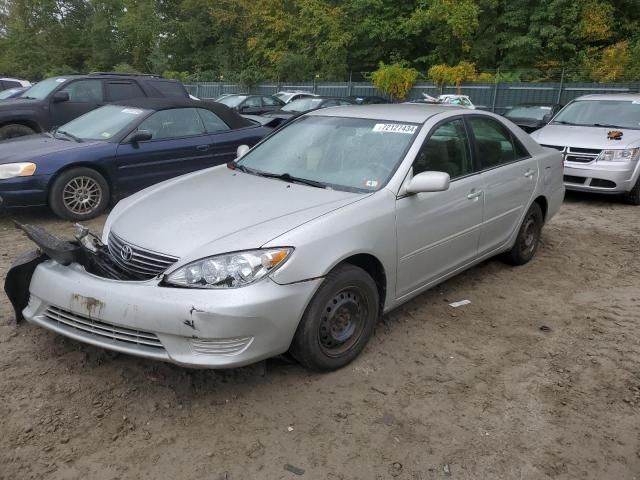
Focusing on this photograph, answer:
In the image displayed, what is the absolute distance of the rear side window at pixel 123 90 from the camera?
9742 mm

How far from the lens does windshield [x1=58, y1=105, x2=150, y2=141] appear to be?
6.81 m

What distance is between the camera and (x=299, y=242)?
2902 millimetres

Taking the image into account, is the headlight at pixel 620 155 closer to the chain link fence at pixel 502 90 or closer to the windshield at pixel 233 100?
the chain link fence at pixel 502 90

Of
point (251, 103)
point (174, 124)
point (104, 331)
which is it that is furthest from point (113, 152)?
point (251, 103)

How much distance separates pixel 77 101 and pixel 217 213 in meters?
7.75

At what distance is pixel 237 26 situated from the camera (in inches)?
1473

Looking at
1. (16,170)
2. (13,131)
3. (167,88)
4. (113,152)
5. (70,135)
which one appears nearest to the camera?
(16,170)

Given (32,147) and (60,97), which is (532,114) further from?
(32,147)

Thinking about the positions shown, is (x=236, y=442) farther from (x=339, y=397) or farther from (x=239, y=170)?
(x=239, y=170)

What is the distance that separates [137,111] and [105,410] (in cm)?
504

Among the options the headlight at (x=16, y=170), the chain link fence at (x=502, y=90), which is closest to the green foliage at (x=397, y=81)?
the chain link fence at (x=502, y=90)

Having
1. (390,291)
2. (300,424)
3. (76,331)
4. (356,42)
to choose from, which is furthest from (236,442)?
(356,42)

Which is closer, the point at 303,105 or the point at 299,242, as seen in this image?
the point at 299,242

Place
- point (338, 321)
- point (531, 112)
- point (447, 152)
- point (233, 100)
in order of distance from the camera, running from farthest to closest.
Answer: point (233, 100)
point (531, 112)
point (447, 152)
point (338, 321)
